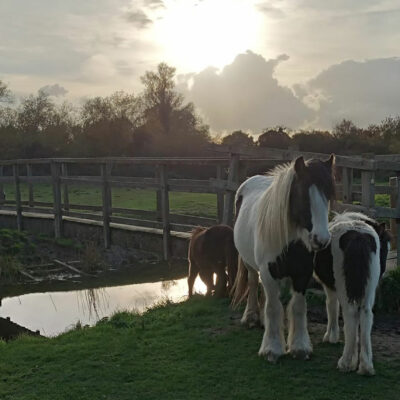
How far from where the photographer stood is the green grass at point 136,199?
63.1ft

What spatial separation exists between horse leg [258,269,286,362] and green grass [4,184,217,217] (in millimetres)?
12690

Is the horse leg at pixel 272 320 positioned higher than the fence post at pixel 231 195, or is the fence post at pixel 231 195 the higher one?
the fence post at pixel 231 195

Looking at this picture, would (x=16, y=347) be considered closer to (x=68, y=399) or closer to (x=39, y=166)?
(x=68, y=399)

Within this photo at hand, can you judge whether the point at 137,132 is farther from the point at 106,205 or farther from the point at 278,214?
the point at 278,214

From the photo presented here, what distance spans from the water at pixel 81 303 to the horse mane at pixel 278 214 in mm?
3324

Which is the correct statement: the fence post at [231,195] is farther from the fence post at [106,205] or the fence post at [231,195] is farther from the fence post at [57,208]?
the fence post at [57,208]

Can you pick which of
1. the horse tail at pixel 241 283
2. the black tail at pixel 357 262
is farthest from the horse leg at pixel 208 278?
the black tail at pixel 357 262

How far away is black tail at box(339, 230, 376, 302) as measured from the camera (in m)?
3.87

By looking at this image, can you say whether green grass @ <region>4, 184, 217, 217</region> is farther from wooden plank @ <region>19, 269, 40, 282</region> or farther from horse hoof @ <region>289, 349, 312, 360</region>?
horse hoof @ <region>289, 349, 312, 360</region>

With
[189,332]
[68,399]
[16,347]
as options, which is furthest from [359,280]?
[16,347]

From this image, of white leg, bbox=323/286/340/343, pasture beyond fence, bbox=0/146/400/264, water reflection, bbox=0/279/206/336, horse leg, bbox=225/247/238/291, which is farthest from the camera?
water reflection, bbox=0/279/206/336

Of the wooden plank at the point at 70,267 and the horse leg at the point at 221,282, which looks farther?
the wooden plank at the point at 70,267

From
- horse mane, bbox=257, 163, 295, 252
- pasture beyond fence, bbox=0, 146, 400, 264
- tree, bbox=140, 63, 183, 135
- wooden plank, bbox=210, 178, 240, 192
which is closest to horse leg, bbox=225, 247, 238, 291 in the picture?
pasture beyond fence, bbox=0, 146, 400, 264

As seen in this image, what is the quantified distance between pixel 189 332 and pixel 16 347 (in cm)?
181
